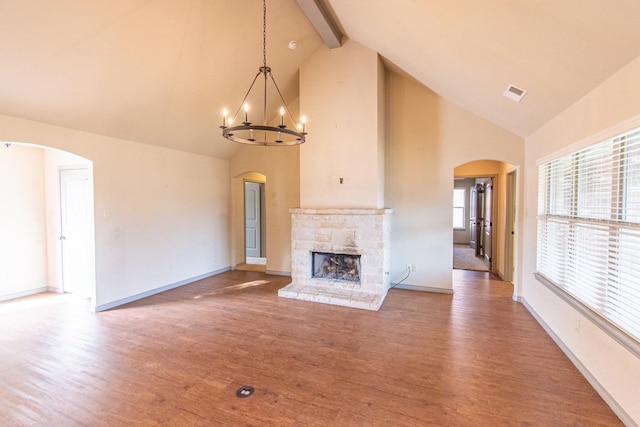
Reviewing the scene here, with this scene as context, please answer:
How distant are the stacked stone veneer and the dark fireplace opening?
14 centimetres

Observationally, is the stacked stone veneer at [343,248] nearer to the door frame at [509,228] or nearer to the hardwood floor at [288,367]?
the hardwood floor at [288,367]

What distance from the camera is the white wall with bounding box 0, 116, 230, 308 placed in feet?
13.5

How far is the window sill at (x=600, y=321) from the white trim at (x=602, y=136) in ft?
4.79

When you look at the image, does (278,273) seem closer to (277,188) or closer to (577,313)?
(277,188)

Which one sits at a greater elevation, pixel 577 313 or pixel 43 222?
pixel 43 222

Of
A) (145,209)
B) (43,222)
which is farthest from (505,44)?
(43,222)

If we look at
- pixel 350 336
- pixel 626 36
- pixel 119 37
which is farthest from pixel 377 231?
pixel 119 37

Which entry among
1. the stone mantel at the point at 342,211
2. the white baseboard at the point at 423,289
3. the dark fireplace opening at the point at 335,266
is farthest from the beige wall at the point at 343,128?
the white baseboard at the point at 423,289

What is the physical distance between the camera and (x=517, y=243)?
14.9ft

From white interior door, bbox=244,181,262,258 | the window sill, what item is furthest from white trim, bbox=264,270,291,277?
the window sill

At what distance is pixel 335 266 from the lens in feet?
17.0

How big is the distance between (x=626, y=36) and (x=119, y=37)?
428cm

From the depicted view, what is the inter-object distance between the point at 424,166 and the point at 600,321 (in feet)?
10.6

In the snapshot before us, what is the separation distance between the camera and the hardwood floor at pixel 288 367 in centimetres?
216
